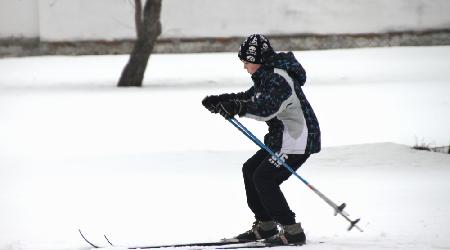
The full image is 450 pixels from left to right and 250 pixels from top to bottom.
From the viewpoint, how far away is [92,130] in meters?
11.7

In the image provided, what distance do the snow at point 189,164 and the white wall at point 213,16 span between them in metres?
6.24

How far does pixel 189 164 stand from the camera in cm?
892

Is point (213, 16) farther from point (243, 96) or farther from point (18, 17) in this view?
point (243, 96)

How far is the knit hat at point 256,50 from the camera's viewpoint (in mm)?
5254

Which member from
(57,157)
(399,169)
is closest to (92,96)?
(57,157)

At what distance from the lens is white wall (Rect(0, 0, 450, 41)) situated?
2452 centimetres

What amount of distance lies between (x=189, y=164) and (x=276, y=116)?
149 inches

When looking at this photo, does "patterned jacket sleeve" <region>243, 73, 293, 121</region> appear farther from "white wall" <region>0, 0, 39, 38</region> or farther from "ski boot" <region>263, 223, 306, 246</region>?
"white wall" <region>0, 0, 39, 38</region>

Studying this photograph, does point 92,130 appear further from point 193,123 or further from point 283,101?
point 283,101

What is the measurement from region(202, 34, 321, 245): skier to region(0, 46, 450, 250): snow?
12.2 inches

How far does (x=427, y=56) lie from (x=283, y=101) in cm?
1832

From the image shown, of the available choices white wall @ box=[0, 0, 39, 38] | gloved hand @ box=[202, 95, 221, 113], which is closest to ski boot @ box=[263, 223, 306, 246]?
gloved hand @ box=[202, 95, 221, 113]

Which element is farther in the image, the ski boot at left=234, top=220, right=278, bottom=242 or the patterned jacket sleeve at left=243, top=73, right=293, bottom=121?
the ski boot at left=234, top=220, right=278, bottom=242

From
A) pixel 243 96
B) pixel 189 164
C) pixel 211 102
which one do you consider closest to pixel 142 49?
pixel 189 164
